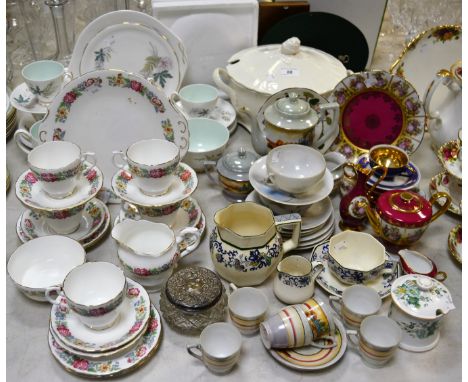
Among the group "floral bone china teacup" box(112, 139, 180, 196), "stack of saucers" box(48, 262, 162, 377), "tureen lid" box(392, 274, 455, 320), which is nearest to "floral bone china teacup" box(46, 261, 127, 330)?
"stack of saucers" box(48, 262, 162, 377)

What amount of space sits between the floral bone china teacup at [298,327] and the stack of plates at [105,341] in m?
0.22

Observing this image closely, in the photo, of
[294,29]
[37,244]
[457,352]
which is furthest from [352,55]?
[37,244]

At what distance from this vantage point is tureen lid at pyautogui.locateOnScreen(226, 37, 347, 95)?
1487 mm

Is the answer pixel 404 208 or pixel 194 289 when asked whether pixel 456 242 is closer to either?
pixel 404 208

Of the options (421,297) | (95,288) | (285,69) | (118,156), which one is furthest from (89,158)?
(421,297)

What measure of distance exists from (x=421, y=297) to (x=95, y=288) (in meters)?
0.64

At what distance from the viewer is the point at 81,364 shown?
3.15 ft

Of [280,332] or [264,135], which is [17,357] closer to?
[280,332]

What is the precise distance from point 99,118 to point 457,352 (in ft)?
3.18

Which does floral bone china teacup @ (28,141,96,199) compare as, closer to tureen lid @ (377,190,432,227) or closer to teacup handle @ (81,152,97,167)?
teacup handle @ (81,152,97,167)

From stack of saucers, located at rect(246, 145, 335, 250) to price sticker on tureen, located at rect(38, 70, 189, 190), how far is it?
0.71 ft

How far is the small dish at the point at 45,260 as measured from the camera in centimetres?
111

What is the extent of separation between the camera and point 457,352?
40.9 inches

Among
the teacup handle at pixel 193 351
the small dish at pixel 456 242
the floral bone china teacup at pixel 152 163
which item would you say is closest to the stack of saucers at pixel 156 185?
the floral bone china teacup at pixel 152 163
